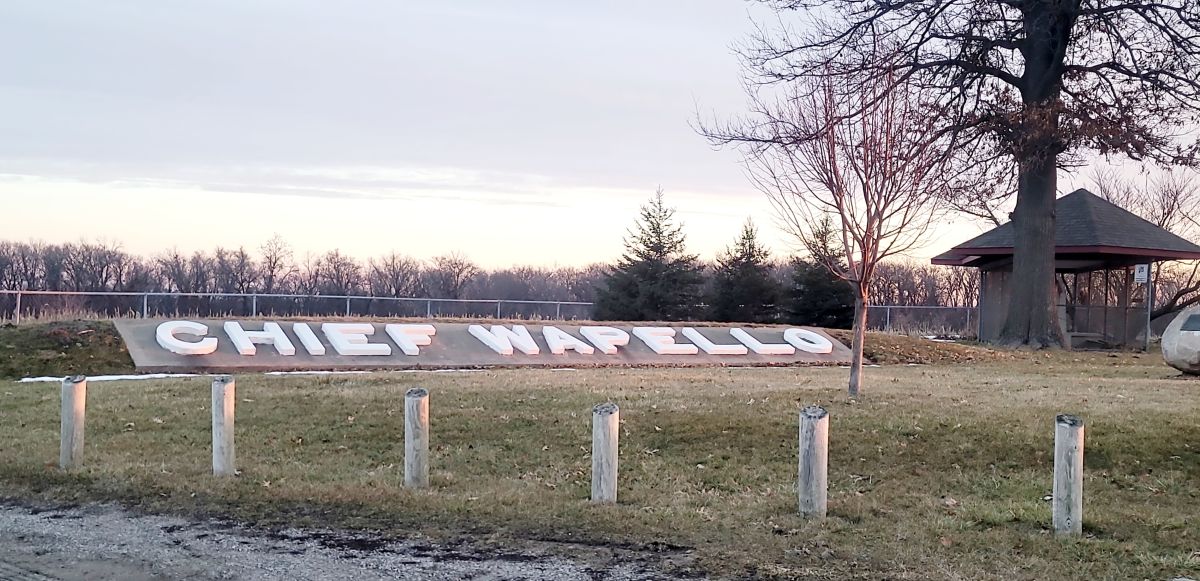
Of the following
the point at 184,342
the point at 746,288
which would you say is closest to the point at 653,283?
the point at 746,288

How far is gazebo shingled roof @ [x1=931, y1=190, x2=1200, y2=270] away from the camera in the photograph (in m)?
28.3

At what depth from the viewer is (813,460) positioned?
786 cm

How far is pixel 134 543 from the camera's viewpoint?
7.18m

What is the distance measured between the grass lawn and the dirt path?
1.24 feet

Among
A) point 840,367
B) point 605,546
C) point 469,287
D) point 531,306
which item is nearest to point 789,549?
point 605,546

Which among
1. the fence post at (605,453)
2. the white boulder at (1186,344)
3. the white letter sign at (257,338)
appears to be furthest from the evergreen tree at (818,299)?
the fence post at (605,453)

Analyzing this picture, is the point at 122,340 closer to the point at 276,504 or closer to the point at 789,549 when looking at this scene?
the point at 276,504

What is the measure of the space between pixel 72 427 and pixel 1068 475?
8452 millimetres

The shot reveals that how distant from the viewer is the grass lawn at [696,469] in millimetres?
7148

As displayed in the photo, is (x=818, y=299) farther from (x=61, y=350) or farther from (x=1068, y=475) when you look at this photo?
(x=1068, y=475)

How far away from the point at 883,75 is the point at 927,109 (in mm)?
2518

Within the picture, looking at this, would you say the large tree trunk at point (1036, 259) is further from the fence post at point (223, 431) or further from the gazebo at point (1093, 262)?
the fence post at point (223, 431)

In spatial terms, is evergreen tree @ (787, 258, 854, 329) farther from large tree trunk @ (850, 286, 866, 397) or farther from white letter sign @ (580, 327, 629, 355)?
large tree trunk @ (850, 286, 866, 397)

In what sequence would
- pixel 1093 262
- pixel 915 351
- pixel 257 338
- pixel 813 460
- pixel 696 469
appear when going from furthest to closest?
1. pixel 1093 262
2. pixel 915 351
3. pixel 257 338
4. pixel 696 469
5. pixel 813 460
